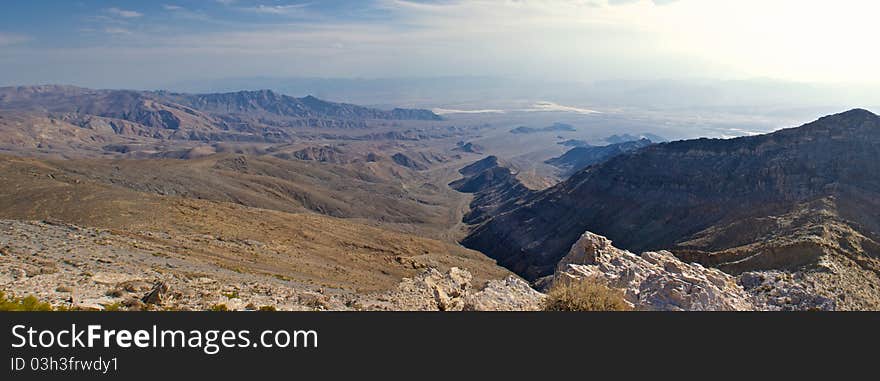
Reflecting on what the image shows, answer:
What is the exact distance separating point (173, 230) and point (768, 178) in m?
52.1

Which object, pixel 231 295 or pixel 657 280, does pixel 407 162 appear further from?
pixel 231 295

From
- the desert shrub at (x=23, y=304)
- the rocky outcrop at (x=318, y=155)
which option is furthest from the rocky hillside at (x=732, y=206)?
the rocky outcrop at (x=318, y=155)

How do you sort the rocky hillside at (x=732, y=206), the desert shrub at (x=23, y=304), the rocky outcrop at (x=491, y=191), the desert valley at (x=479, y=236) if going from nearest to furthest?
the desert shrub at (x=23, y=304) < the desert valley at (x=479, y=236) < the rocky hillside at (x=732, y=206) < the rocky outcrop at (x=491, y=191)

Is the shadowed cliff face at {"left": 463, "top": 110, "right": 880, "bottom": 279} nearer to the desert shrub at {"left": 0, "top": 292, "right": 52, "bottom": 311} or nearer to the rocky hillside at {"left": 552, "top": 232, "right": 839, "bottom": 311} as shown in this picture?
the rocky hillside at {"left": 552, "top": 232, "right": 839, "bottom": 311}

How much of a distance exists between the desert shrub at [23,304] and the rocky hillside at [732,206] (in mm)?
25880

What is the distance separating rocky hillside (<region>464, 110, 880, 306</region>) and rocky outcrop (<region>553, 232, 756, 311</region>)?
218 inches

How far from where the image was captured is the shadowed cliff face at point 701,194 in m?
42.2

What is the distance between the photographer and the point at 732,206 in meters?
48.8

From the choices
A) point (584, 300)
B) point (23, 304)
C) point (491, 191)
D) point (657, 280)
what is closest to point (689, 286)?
point (657, 280)

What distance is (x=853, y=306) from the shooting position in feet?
59.1

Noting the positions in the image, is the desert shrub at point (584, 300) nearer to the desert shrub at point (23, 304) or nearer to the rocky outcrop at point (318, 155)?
the desert shrub at point (23, 304)

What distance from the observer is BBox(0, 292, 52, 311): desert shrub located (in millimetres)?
10406

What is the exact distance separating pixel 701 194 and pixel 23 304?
57.4 metres
